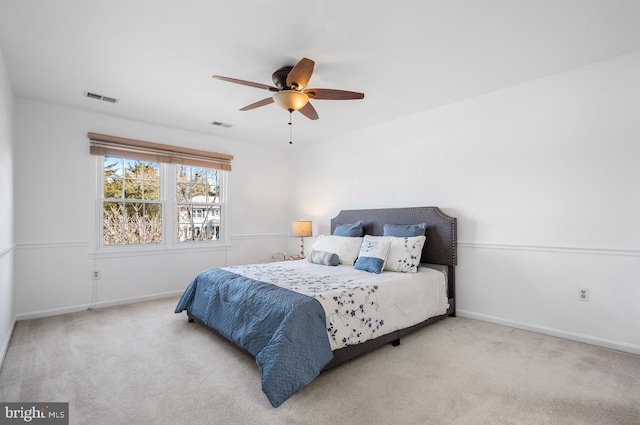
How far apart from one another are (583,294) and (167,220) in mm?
5015

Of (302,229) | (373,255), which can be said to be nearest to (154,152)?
(302,229)

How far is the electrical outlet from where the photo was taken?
9.32 ft

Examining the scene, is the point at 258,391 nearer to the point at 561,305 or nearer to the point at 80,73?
the point at 561,305

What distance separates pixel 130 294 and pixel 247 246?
1.87 meters

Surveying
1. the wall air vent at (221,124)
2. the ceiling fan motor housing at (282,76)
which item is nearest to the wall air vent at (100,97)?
the wall air vent at (221,124)

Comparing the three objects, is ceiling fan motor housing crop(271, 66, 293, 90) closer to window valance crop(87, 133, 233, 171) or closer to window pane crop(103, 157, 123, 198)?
window valance crop(87, 133, 233, 171)

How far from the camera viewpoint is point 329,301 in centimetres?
241

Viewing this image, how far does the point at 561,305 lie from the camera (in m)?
2.97

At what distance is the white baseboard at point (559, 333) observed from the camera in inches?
104

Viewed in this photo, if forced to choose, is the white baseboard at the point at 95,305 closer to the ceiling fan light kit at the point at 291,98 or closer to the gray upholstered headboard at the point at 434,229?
the gray upholstered headboard at the point at 434,229

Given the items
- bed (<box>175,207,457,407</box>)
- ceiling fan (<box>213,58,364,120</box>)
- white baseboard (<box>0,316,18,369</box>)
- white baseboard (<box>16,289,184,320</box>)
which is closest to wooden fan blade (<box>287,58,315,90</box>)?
ceiling fan (<box>213,58,364,120</box>)

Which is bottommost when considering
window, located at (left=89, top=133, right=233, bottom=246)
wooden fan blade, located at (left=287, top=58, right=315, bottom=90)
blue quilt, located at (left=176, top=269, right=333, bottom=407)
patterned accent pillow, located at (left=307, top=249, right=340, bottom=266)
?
→ blue quilt, located at (left=176, top=269, right=333, bottom=407)
